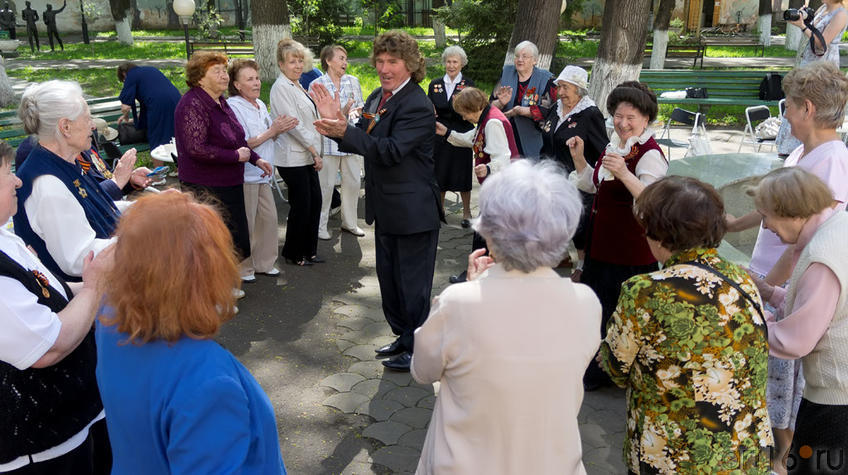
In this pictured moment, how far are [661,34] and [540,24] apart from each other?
38.7ft

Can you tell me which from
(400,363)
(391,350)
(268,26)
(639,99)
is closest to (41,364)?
(400,363)

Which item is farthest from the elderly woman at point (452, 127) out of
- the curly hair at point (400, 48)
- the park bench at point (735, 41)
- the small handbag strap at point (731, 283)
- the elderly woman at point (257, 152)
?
the park bench at point (735, 41)

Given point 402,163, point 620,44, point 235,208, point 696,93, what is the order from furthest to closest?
point 696,93
point 620,44
point 235,208
point 402,163

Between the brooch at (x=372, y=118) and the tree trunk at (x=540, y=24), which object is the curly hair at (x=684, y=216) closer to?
the brooch at (x=372, y=118)

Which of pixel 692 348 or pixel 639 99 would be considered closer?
pixel 692 348

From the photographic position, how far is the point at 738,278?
2.20m

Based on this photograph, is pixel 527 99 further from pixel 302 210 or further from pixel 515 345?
pixel 515 345

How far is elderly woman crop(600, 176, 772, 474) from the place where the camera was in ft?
6.97

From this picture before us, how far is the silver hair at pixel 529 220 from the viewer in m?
1.88

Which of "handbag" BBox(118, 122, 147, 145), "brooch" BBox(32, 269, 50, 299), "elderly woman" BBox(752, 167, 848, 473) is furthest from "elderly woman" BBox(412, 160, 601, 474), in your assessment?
"handbag" BBox(118, 122, 147, 145)

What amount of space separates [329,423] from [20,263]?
6.81 ft

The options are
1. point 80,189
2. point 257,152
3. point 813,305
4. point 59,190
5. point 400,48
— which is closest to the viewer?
point 813,305

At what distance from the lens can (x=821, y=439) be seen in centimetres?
254

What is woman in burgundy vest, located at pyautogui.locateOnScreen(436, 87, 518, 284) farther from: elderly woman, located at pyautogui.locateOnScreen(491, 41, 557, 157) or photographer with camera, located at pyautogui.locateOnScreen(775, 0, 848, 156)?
photographer with camera, located at pyautogui.locateOnScreen(775, 0, 848, 156)
